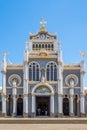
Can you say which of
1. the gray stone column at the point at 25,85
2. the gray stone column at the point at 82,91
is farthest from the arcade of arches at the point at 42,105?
the gray stone column at the point at 25,85

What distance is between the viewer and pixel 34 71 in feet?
188

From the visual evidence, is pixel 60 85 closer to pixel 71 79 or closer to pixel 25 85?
pixel 71 79

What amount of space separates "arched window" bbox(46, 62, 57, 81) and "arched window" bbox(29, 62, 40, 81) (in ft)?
5.31

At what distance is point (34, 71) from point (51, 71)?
269 cm

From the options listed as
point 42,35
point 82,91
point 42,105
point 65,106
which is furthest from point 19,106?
point 42,35

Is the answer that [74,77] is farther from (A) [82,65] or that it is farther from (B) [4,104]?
(B) [4,104]

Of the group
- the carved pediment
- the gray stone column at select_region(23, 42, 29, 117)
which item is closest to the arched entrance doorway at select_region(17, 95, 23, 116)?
the gray stone column at select_region(23, 42, 29, 117)

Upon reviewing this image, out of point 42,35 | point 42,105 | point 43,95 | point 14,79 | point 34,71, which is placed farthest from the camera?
point 42,35

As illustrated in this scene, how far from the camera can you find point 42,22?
6231 centimetres

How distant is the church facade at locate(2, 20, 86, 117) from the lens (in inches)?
2221

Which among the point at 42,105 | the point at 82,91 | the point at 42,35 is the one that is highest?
the point at 42,35

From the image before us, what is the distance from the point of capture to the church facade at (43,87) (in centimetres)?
5641

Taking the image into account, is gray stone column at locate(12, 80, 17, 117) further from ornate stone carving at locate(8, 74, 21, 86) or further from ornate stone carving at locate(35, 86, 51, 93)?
ornate stone carving at locate(35, 86, 51, 93)

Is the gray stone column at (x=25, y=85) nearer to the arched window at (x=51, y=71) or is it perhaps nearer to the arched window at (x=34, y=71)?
the arched window at (x=34, y=71)
